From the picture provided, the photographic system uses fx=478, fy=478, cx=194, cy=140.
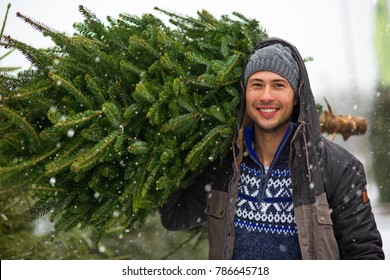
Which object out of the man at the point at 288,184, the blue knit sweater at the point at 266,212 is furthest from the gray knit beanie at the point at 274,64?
the blue knit sweater at the point at 266,212

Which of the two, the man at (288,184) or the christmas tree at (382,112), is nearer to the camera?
the man at (288,184)

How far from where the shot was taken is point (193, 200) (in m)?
3.23

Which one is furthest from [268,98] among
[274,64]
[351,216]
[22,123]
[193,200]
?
[22,123]

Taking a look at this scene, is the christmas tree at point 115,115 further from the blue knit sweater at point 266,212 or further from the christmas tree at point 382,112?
the christmas tree at point 382,112

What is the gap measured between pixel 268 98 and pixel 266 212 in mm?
662

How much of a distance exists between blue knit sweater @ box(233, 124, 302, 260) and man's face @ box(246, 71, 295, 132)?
4.8 inches

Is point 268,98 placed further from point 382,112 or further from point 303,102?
point 382,112

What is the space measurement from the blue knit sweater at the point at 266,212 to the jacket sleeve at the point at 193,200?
0.19 meters

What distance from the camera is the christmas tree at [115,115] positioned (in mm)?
2584

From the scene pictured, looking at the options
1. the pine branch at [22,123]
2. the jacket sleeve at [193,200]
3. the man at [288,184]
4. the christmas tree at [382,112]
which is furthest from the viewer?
the christmas tree at [382,112]

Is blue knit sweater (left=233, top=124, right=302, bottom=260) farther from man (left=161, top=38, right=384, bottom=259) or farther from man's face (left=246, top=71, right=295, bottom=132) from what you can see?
man's face (left=246, top=71, right=295, bottom=132)

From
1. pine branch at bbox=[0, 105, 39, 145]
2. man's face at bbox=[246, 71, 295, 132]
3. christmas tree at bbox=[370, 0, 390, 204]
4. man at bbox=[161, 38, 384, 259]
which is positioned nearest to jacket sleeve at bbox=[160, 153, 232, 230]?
man at bbox=[161, 38, 384, 259]

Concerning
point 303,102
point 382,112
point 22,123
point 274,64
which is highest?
point 382,112

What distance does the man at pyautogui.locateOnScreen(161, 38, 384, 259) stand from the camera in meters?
2.68
